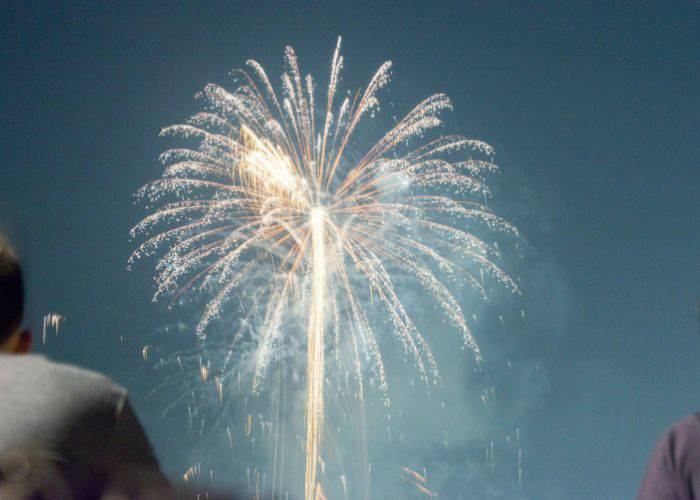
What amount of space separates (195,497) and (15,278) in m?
1.11

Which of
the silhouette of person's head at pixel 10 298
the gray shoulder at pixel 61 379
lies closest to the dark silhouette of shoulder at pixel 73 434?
the gray shoulder at pixel 61 379

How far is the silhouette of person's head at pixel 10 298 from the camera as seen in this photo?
2156mm

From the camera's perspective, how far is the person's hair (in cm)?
215

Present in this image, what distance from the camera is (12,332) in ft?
7.20

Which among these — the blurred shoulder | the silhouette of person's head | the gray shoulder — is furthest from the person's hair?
the blurred shoulder

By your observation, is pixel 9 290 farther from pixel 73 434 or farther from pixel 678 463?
pixel 678 463

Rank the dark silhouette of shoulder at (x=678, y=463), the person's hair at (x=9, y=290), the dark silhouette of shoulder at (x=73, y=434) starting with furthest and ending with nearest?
the dark silhouette of shoulder at (x=678, y=463) < the person's hair at (x=9, y=290) < the dark silhouette of shoulder at (x=73, y=434)

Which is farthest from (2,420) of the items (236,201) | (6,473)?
(236,201)

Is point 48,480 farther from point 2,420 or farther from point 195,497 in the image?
point 195,497

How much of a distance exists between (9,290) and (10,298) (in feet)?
0.10

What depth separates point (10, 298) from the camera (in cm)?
218

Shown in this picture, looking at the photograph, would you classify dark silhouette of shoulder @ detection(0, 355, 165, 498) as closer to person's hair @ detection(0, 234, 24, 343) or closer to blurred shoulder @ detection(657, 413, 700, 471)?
person's hair @ detection(0, 234, 24, 343)

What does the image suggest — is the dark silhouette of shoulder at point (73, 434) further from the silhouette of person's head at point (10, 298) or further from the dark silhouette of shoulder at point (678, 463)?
the dark silhouette of shoulder at point (678, 463)

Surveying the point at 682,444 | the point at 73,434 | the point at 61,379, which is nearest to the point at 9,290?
the point at 61,379
